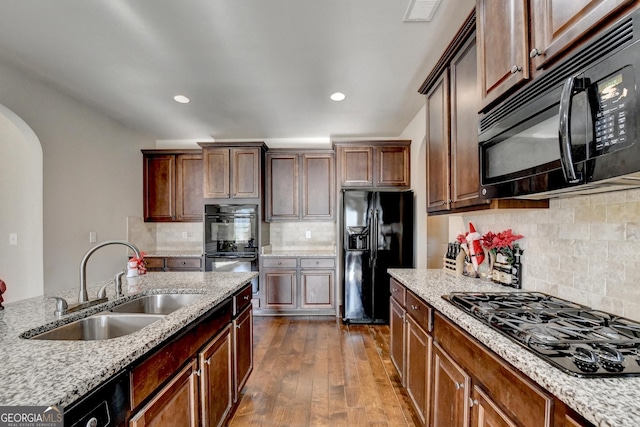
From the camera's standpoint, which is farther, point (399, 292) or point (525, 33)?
point (399, 292)

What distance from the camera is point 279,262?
3963mm

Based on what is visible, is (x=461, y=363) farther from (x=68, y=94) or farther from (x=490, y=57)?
(x=68, y=94)

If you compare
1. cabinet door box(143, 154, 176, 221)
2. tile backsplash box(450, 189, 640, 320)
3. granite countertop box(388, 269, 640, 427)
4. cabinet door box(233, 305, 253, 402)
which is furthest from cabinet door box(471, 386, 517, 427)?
cabinet door box(143, 154, 176, 221)

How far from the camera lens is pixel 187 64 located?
8.01ft

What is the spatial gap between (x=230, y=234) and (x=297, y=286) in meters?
1.17

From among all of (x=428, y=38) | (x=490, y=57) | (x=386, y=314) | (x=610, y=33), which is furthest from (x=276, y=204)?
(x=610, y=33)

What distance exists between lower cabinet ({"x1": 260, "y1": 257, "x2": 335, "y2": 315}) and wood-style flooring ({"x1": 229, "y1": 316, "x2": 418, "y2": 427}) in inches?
18.6

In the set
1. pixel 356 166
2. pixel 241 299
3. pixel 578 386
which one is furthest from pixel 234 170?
pixel 578 386

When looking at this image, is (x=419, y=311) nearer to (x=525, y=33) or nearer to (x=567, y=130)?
(x=567, y=130)

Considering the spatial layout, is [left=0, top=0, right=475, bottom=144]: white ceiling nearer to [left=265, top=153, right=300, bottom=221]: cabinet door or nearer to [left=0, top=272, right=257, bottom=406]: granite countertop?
[left=265, top=153, right=300, bottom=221]: cabinet door

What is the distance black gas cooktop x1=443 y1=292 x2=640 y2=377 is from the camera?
2.57 ft

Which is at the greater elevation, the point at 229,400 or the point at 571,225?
the point at 571,225

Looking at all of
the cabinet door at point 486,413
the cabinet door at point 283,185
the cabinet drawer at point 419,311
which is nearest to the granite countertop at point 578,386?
the cabinet door at point 486,413

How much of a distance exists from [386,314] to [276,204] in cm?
213
